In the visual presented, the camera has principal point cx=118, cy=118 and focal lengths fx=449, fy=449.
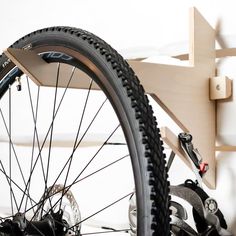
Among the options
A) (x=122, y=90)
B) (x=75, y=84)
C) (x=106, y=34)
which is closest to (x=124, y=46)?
(x=106, y=34)

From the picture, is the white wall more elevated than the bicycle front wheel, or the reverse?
the white wall

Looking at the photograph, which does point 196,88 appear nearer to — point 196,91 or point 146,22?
point 196,91

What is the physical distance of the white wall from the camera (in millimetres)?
656

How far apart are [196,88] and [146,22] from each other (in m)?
0.20

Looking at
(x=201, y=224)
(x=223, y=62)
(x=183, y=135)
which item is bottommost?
(x=201, y=224)

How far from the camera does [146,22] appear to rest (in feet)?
2.56

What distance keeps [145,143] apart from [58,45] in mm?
163

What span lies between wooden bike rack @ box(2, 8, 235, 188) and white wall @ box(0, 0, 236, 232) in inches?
0.9

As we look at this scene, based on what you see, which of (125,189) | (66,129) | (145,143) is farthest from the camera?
(66,129)

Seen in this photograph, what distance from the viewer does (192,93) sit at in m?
0.63

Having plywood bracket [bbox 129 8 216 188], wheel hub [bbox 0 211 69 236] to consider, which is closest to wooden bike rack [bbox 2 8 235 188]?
plywood bracket [bbox 129 8 216 188]

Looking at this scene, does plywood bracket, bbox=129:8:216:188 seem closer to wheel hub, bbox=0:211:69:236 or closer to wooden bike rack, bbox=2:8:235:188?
wooden bike rack, bbox=2:8:235:188

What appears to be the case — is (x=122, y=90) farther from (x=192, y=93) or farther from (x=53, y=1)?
(x=53, y=1)

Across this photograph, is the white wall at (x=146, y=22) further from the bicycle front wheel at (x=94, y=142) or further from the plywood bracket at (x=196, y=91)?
the bicycle front wheel at (x=94, y=142)
